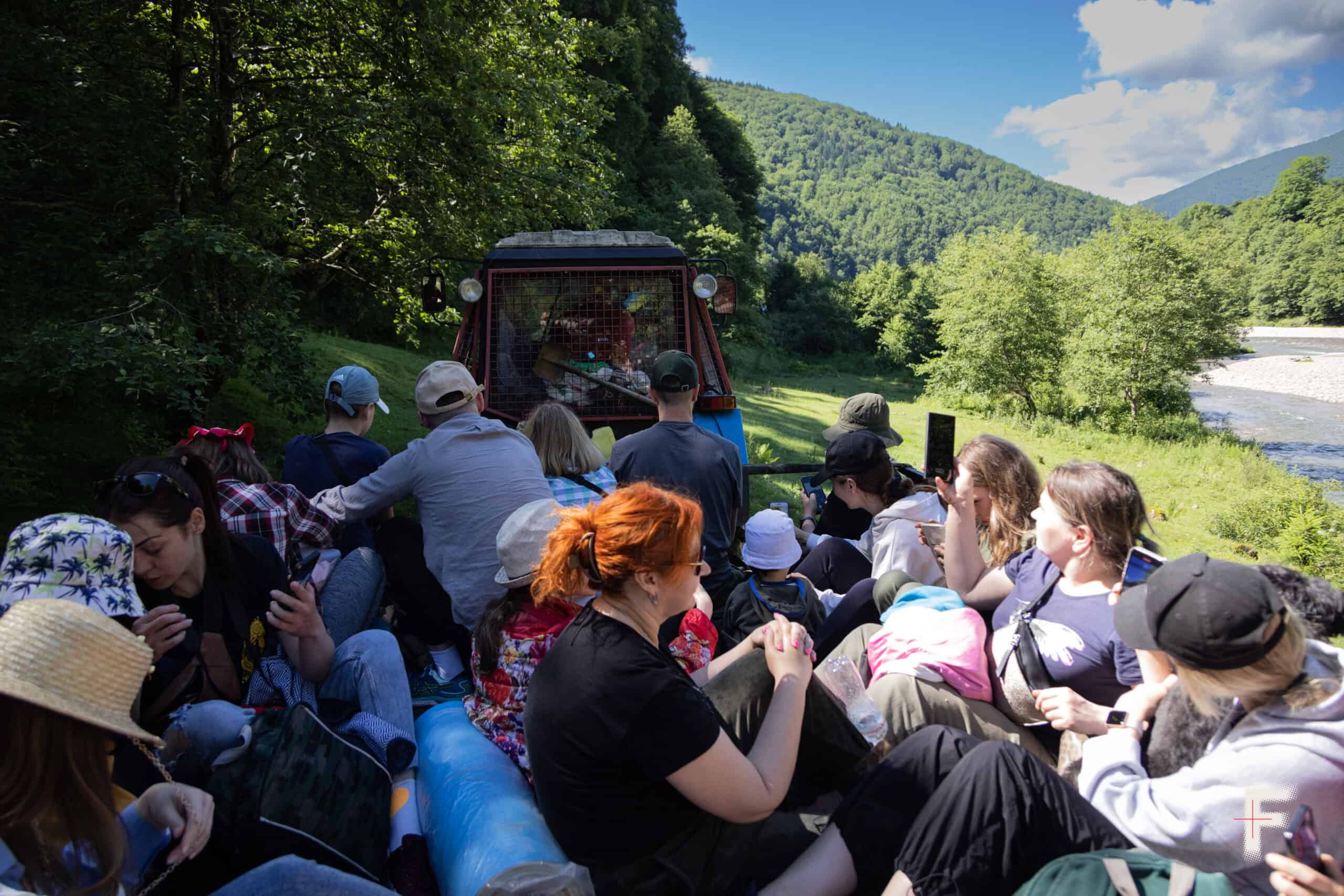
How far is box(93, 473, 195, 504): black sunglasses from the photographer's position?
2459 millimetres

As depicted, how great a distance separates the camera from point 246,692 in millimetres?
2633

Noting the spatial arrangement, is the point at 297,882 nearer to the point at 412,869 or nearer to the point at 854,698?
the point at 412,869

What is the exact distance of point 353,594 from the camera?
11.3ft

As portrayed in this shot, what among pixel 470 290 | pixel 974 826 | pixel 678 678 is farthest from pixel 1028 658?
pixel 470 290

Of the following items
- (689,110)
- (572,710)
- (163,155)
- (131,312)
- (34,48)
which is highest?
(689,110)

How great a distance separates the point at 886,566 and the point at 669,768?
2092 millimetres

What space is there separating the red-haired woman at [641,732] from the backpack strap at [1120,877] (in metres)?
0.74

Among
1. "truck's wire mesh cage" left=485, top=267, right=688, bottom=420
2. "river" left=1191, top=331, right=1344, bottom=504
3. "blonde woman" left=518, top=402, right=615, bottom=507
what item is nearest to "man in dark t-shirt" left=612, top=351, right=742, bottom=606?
"blonde woman" left=518, top=402, right=615, bottom=507

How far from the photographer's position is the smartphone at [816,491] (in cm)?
565

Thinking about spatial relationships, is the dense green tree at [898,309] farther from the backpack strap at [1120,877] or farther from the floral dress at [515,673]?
the backpack strap at [1120,877]

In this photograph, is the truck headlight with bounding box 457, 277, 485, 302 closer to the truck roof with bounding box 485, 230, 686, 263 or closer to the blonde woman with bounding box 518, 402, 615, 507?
the truck roof with bounding box 485, 230, 686, 263

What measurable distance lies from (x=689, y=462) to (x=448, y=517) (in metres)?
1.22

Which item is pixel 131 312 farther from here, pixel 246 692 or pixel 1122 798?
pixel 1122 798

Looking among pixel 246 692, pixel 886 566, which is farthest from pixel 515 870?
pixel 886 566
